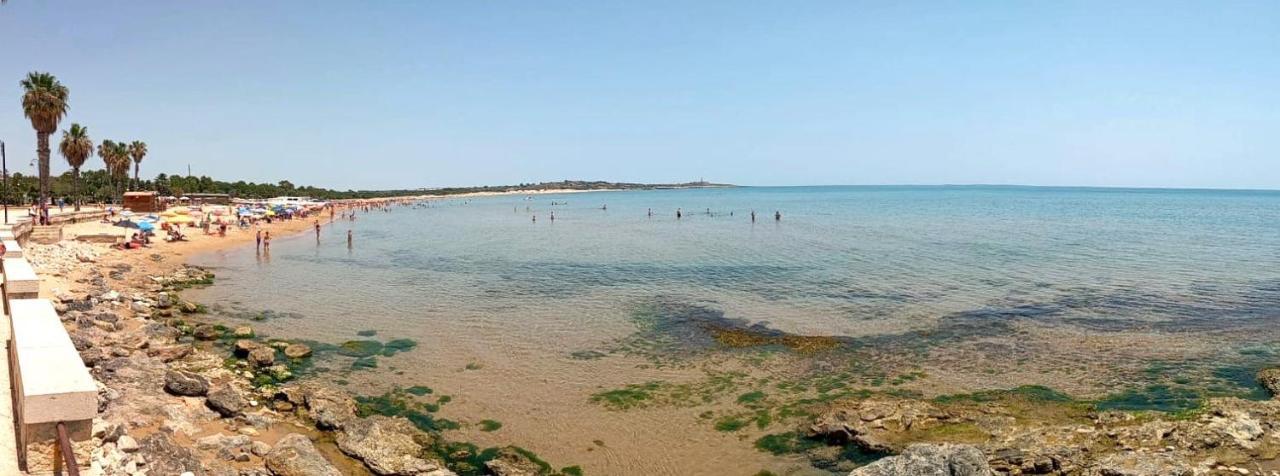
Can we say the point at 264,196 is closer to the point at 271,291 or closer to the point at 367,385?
the point at 271,291

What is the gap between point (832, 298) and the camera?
28781mm

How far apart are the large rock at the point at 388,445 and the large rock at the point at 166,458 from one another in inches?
105

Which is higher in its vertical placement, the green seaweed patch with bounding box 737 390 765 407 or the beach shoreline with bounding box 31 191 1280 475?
the beach shoreline with bounding box 31 191 1280 475

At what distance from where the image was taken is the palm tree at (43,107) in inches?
1911

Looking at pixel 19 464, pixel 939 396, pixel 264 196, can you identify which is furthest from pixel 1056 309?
pixel 264 196

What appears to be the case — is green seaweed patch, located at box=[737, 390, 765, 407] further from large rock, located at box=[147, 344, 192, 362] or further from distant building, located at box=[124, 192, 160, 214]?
distant building, located at box=[124, 192, 160, 214]

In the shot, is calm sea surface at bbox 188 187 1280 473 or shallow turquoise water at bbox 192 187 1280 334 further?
shallow turquoise water at bbox 192 187 1280 334

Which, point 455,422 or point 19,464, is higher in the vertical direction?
point 19,464

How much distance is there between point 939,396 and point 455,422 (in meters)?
10.9

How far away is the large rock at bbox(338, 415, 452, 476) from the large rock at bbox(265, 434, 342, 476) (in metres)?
0.71

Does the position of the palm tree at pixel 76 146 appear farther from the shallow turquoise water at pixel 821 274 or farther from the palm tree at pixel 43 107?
the shallow turquoise water at pixel 821 274

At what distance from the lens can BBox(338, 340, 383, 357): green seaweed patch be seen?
768 inches

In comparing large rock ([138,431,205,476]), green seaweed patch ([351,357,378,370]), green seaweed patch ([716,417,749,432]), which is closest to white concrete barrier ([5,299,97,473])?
large rock ([138,431,205,476])

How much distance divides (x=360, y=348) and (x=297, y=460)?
31.1 feet
